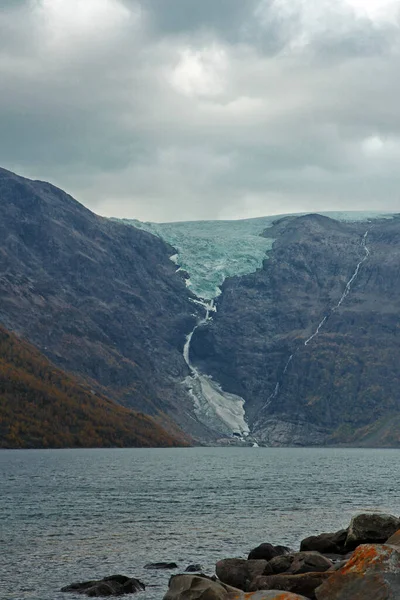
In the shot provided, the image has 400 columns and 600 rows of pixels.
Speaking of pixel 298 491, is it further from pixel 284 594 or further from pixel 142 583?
pixel 284 594

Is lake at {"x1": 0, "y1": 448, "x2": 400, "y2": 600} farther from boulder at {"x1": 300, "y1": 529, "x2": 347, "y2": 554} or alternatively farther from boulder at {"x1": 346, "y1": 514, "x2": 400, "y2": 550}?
boulder at {"x1": 346, "y1": 514, "x2": 400, "y2": 550}

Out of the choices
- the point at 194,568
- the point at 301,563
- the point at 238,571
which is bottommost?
the point at 194,568

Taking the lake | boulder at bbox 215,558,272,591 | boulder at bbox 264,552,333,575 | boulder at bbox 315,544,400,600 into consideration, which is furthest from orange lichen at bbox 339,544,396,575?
the lake

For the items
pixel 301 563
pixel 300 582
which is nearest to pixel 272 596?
pixel 300 582

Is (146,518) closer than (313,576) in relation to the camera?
No

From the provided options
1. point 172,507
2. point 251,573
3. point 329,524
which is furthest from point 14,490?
point 251,573

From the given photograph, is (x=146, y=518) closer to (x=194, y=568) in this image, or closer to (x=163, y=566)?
(x=163, y=566)

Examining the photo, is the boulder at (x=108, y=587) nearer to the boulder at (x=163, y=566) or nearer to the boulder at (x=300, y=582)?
the boulder at (x=163, y=566)
